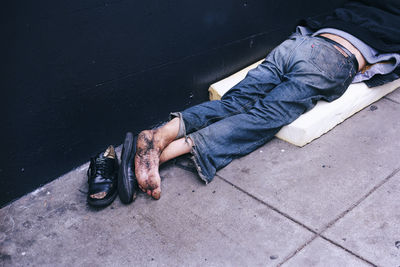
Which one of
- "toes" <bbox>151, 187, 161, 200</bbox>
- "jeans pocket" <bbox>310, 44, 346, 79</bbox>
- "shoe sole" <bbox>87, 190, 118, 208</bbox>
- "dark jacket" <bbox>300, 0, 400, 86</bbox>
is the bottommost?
"shoe sole" <bbox>87, 190, 118, 208</bbox>

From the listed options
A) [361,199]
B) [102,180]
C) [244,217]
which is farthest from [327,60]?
[102,180]

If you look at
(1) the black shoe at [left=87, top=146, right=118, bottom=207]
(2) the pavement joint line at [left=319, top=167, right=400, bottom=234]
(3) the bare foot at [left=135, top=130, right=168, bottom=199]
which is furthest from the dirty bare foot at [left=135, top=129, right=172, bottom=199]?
(2) the pavement joint line at [left=319, top=167, right=400, bottom=234]

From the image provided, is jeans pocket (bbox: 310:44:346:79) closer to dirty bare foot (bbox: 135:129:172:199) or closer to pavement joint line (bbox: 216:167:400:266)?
pavement joint line (bbox: 216:167:400:266)

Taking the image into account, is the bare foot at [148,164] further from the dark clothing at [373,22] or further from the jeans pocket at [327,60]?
the dark clothing at [373,22]

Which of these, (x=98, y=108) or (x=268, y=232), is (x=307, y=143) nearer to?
(x=268, y=232)

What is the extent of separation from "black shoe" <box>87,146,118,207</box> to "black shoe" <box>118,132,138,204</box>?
86 mm

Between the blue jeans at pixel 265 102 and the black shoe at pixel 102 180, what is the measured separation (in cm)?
56

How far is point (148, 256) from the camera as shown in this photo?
229cm

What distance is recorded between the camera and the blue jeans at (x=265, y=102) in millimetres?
2852

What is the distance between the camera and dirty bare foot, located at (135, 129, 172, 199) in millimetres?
2637

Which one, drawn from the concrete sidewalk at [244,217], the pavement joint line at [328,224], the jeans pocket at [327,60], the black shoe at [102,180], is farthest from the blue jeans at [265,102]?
the black shoe at [102,180]

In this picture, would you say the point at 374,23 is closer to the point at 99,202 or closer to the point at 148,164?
the point at 148,164

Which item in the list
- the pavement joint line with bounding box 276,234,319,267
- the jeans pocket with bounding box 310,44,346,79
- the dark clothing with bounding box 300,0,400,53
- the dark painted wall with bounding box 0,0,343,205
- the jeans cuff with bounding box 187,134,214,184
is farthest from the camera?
the dark clothing with bounding box 300,0,400,53

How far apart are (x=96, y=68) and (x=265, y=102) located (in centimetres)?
124
